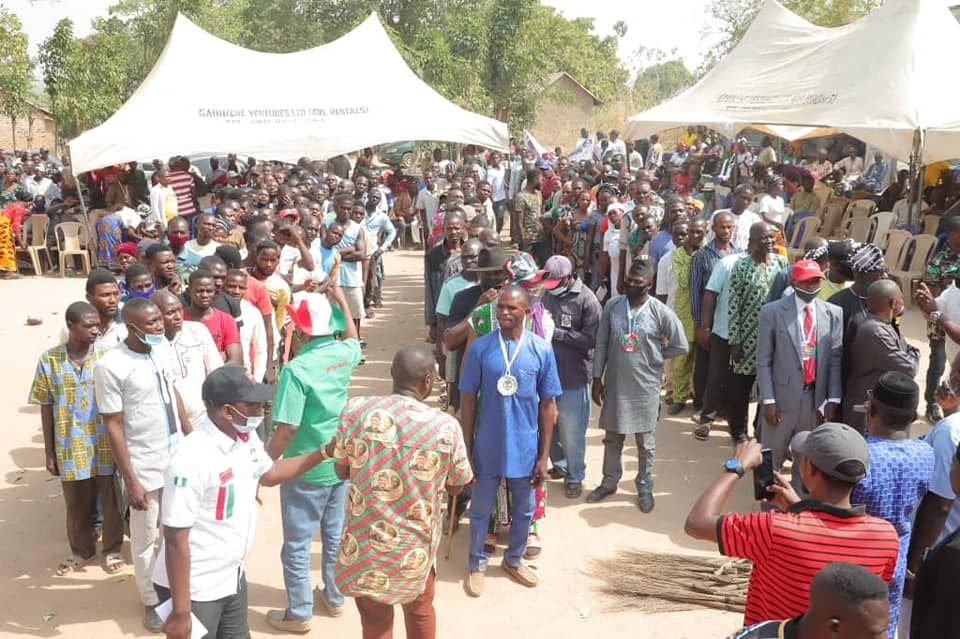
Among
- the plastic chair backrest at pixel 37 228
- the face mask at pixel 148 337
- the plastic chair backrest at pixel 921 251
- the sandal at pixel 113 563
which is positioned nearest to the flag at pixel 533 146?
the plastic chair backrest at pixel 921 251

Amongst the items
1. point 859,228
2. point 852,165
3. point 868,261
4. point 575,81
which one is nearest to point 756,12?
point 575,81

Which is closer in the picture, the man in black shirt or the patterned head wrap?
the man in black shirt

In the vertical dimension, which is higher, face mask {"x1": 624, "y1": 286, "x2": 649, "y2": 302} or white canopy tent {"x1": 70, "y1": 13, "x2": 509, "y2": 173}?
white canopy tent {"x1": 70, "y1": 13, "x2": 509, "y2": 173}

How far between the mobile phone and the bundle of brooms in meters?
2.07

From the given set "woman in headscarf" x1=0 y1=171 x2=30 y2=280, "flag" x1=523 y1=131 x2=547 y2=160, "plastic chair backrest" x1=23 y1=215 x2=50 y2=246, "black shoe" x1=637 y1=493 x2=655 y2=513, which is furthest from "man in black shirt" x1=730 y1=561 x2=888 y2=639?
"flag" x1=523 y1=131 x2=547 y2=160

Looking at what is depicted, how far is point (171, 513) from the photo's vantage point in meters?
3.03

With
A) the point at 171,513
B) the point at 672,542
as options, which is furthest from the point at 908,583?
A: the point at 171,513

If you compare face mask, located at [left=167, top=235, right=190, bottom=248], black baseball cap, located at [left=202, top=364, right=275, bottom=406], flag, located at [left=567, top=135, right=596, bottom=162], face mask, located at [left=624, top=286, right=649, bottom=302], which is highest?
flag, located at [left=567, top=135, right=596, bottom=162]

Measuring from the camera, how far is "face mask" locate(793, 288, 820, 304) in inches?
213

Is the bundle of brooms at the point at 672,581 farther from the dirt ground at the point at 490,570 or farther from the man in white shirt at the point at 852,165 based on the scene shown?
the man in white shirt at the point at 852,165

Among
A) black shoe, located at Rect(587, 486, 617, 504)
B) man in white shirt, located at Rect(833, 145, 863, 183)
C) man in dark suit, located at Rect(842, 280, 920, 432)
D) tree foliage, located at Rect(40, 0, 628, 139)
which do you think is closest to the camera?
man in dark suit, located at Rect(842, 280, 920, 432)

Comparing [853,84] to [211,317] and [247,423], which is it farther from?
[247,423]

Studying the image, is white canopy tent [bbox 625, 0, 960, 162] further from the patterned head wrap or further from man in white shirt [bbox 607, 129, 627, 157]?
man in white shirt [bbox 607, 129, 627, 157]

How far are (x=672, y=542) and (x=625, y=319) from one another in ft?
5.04
